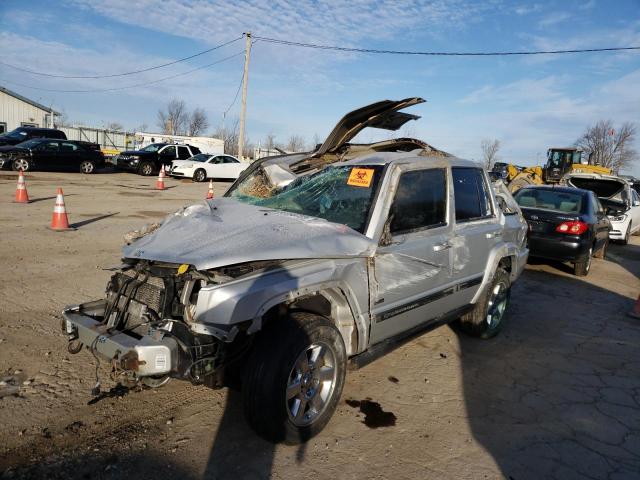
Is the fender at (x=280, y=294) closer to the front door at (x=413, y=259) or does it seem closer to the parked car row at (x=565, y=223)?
the front door at (x=413, y=259)

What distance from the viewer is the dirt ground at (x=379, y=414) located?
2.68 meters

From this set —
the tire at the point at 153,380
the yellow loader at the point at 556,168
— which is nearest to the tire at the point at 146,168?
the yellow loader at the point at 556,168

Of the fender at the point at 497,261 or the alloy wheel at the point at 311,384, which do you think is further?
the fender at the point at 497,261

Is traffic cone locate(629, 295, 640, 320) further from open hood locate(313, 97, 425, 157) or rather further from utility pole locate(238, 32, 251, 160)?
utility pole locate(238, 32, 251, 160)

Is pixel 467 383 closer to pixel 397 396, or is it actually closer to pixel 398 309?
pixel 397 396

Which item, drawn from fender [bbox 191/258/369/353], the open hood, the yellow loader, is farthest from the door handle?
the yellow loader

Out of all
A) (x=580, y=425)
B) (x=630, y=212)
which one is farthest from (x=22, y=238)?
(x=630, y=212)

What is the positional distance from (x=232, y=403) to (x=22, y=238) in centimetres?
608

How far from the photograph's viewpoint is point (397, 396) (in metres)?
3.60

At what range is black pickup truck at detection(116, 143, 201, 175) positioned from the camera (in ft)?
76.5

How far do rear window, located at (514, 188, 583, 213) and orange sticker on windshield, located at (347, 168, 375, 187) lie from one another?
6.19 metres

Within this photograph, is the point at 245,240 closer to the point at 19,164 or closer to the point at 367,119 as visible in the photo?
the point at 367,119

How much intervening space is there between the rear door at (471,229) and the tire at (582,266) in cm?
433

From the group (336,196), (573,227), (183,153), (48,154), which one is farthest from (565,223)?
(183,153)
